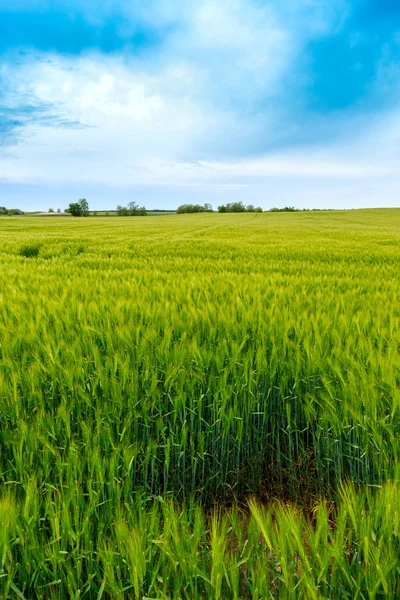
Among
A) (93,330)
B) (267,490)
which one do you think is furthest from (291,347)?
(93,330)

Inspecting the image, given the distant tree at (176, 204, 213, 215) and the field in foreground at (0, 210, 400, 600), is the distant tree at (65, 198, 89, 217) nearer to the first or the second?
the distant tree at (176, 204, 213, 215)

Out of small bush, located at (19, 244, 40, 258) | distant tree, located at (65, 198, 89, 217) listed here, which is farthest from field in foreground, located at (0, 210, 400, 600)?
distant tree, located at (65, 198, 89, 217)

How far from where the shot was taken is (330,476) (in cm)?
165

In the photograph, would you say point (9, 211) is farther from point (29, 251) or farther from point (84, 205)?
point (29, 251)

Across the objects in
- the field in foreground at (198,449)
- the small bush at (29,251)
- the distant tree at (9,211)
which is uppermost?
the distant tree at (9,211)

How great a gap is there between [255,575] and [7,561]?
2.00 feet

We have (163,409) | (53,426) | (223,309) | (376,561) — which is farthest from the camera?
(223,309)

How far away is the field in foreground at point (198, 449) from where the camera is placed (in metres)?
0.82

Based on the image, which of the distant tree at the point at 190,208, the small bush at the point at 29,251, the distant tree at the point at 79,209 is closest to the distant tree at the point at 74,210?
the distant tree at the point at 79,209

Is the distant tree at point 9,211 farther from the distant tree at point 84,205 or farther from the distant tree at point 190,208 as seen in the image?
the distant tree at point 190,208

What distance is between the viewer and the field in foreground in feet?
2.70

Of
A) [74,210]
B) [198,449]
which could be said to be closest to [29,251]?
[198,449]

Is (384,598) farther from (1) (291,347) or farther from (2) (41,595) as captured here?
(1) (291,347)

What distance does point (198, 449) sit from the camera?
5.32 ft
